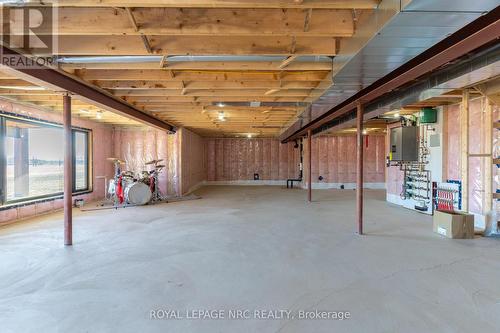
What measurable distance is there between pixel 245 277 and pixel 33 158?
5.90 m

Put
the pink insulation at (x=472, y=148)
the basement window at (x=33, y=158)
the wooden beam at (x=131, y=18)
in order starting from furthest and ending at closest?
the basement window at (x=33, y=158), the pink insulation at (x=472, y=148), the wooden beam at (x=131, y=18)

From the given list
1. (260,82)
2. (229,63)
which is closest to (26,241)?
(229,63)

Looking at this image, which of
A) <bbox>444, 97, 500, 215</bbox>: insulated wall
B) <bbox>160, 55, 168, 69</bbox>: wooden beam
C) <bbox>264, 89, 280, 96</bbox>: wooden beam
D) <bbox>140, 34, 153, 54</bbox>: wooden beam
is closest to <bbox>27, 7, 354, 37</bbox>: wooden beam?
<bbox>140, 34, 153, 54</bbox>: wooden beam

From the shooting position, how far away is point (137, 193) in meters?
6.48

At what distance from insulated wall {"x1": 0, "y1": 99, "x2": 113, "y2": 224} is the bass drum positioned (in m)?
1.54

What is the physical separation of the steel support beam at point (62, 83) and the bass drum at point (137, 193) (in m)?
1.94

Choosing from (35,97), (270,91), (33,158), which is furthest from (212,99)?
(33,158)

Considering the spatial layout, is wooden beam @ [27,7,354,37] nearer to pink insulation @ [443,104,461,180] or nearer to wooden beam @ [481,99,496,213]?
wooden beam @ [481,99,496,213]

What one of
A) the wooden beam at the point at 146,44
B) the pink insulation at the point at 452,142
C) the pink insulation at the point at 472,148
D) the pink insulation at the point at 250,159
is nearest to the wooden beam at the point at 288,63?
the wooden beam at the point at 146,44

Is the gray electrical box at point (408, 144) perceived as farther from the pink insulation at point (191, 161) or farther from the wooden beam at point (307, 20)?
the pink insulation at point (191, 161)

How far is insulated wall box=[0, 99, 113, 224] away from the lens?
4.96 meters

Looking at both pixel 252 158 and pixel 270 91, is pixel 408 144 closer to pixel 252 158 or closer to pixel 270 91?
pixel 270 91

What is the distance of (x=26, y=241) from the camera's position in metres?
3.66

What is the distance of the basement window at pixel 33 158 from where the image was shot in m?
4.92
